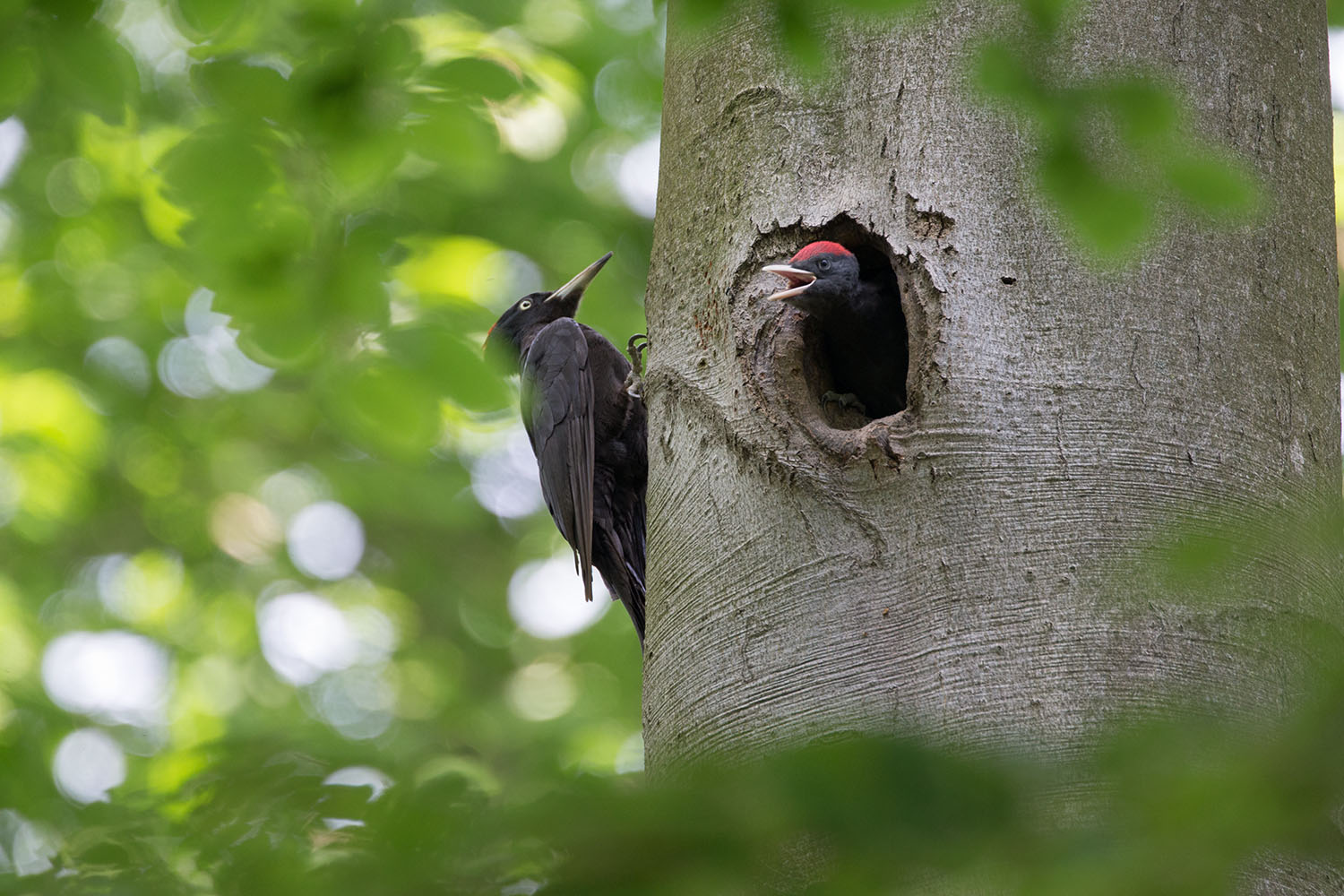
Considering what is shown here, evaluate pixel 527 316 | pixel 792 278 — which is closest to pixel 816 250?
pixel 792 278

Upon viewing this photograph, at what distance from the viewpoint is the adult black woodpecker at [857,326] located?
2.52 m

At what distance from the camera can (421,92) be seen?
3084 mm

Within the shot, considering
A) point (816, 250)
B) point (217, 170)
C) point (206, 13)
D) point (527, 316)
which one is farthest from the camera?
point (527, 316)

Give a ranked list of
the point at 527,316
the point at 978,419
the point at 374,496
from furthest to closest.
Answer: the point at 374,496 < the point at 527,316 < the point at 978,419

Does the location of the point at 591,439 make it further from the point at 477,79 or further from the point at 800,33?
the point at 800,33

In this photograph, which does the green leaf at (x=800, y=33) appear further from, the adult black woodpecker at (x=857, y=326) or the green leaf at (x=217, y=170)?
the green leaf at (x=217, y=170)

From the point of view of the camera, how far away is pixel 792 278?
96.0 inches

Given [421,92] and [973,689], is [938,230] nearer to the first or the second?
[973,689]

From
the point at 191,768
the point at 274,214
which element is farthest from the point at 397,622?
the point at 191,768

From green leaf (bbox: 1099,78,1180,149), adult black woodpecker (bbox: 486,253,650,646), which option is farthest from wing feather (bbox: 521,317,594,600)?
green leaf (bbox: 1099,78,1180,149)

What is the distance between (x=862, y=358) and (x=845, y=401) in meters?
0.31

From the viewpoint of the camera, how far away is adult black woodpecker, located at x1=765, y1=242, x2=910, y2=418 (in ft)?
8.27

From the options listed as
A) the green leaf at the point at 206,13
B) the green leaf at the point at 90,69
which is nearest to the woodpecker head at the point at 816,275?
the green leaf at the point at 206,13

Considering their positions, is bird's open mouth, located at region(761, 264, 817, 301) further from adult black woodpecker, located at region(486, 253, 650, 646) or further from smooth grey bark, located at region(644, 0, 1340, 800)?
adult black woodpecker, located at region(486, 253, 650, 646)
